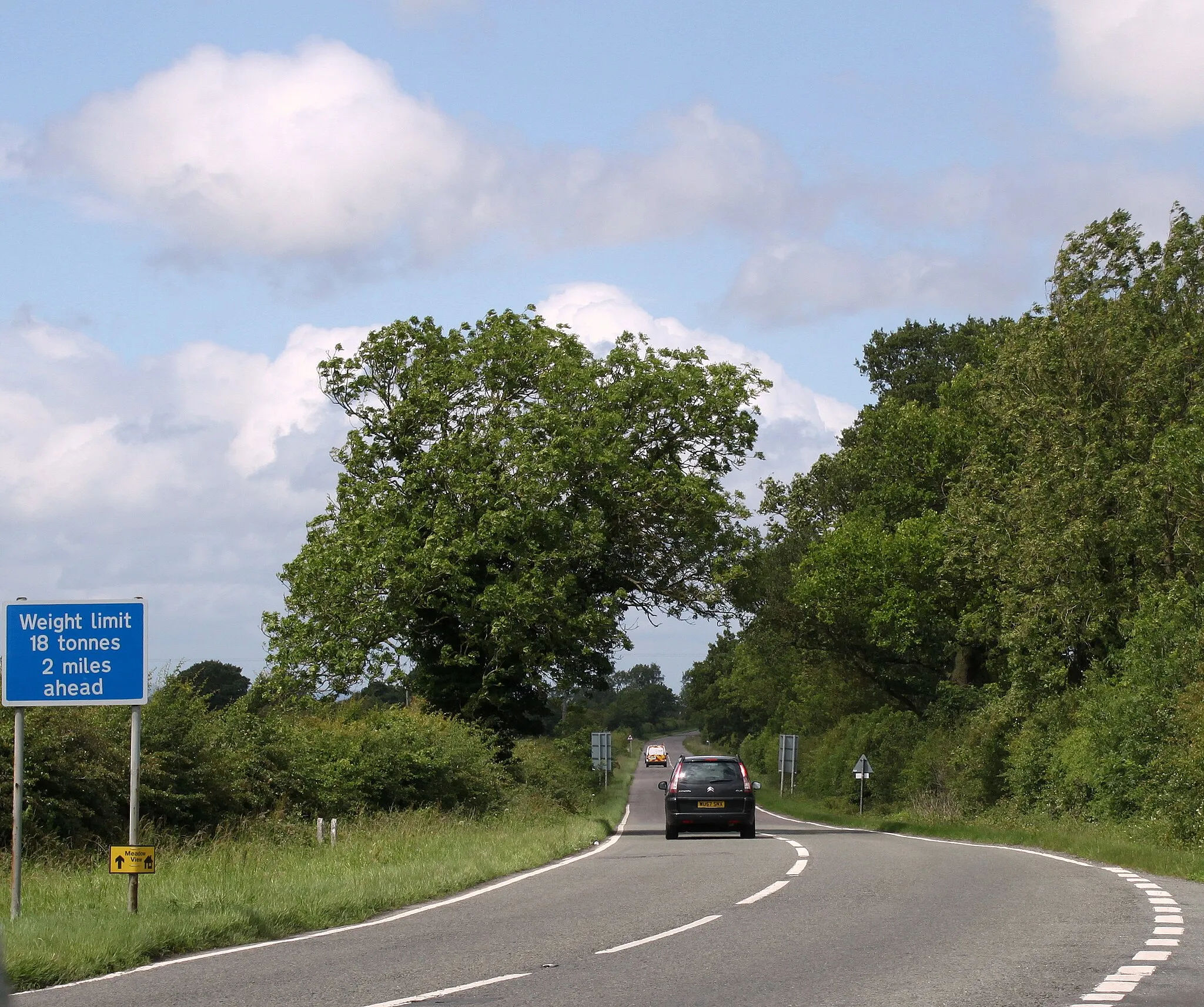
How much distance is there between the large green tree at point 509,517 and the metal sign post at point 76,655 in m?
23.1

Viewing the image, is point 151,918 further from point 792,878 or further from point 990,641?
point 990,641

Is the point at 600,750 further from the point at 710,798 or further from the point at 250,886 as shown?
the point at 250,886

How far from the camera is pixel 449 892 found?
17.1 metres

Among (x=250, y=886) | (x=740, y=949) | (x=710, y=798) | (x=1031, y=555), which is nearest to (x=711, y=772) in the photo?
(x=710, y=798)

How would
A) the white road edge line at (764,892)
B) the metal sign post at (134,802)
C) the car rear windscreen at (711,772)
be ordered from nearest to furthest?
the metal sign post at (134,802) → the white road edge line at (764,892) → the car rear windscreen at (711,772)

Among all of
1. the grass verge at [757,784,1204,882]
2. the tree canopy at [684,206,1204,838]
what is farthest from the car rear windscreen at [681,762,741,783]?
the tree canopy at [684,206,1204,838]

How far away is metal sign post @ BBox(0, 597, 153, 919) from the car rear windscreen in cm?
1873

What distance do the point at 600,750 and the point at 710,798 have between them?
43105mm

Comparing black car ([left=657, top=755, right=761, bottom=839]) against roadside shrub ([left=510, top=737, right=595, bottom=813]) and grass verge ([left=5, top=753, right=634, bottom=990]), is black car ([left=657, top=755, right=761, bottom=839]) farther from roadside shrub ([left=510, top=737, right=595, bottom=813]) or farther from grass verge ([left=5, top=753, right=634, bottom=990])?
roadside shrub ([left=510, top=737, right=595, bottom=813])

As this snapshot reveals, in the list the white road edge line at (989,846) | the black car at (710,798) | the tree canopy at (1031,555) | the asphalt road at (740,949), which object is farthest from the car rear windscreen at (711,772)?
the asphalt road at (740,949)

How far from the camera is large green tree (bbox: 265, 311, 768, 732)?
37.3 m

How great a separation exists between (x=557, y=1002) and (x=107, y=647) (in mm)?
6400

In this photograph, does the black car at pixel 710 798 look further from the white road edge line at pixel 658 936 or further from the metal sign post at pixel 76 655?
the metal sign post at pixel 76 655

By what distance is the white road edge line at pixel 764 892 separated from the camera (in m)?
14.9
